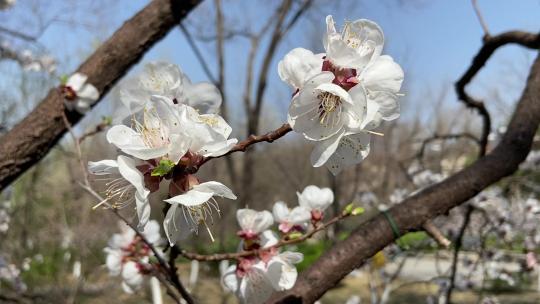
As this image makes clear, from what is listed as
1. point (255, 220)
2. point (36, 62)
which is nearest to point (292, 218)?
point (255, 220)

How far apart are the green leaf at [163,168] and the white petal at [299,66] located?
150mm

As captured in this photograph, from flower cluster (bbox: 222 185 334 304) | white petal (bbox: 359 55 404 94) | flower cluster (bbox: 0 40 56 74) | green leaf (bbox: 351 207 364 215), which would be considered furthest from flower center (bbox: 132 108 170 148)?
flower cluster (bbox: 0 40 56 74)

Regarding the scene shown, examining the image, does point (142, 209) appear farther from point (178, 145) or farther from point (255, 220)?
point (255, 220)

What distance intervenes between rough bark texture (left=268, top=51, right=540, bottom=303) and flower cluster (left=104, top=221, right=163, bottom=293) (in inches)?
14.3

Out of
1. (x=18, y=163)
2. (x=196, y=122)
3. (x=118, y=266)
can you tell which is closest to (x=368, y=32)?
(x=196, y=122)

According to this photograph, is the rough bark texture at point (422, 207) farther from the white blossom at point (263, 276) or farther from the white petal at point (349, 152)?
the white petal at point (349, 152)

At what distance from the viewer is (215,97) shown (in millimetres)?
605

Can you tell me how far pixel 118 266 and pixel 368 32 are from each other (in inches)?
32.2

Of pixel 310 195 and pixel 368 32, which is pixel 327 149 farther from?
pixel 310 195

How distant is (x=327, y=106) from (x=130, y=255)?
704 mm

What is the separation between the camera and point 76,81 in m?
1.20

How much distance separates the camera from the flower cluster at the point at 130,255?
0.99m

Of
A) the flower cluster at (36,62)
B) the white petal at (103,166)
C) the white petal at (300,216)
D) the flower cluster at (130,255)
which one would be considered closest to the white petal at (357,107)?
the white petal at (103,166)

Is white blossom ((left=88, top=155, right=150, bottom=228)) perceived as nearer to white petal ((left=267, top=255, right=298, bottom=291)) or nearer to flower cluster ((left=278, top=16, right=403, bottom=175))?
flower cluster ((left=278, top=16, right=403, bottom=175))
